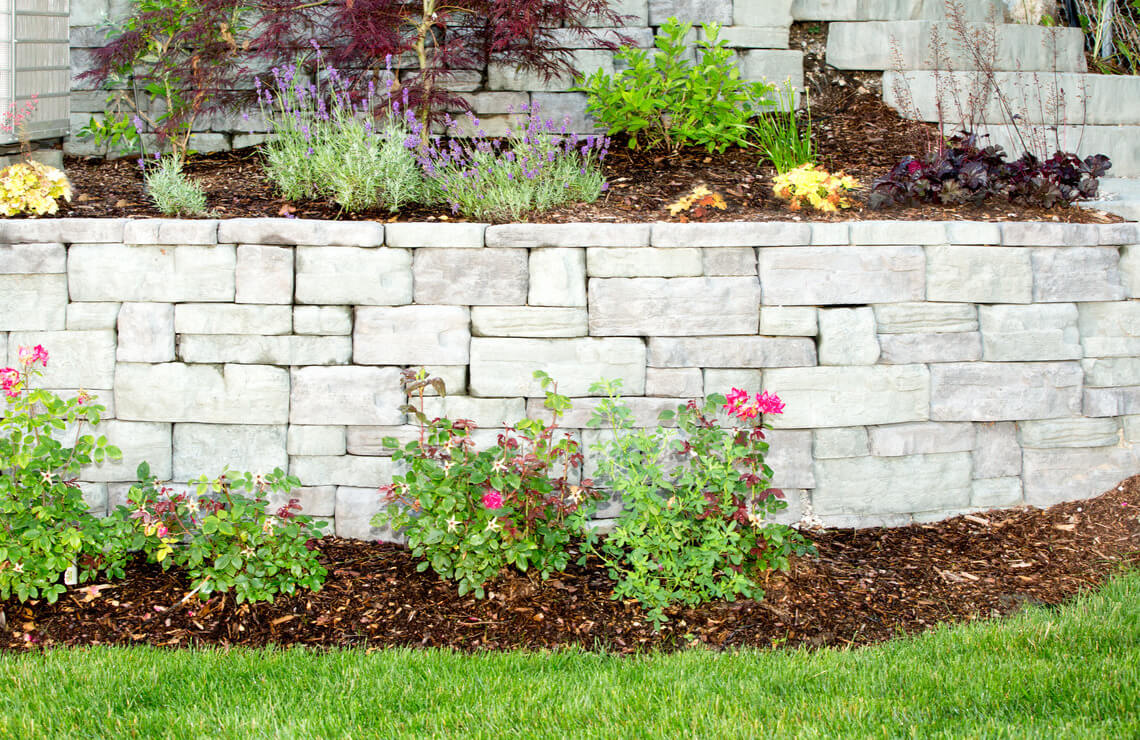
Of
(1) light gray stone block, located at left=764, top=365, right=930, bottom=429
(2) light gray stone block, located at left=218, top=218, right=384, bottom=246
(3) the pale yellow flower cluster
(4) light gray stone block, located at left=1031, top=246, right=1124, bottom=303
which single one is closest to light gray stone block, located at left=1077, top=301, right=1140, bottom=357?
(4) light gray stone block, located at left=1031, top=246, right=1124, bottom=303

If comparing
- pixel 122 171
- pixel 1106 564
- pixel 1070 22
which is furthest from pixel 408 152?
pixel 1070 22

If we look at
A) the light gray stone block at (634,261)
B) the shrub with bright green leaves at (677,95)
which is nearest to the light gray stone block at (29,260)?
the light gray stone block at (634,261)

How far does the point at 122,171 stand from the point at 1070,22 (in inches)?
231

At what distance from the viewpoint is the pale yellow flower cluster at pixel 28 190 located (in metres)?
4.22

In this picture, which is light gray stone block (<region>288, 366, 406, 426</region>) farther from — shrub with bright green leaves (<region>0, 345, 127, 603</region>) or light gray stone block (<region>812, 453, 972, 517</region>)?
light gray stone block (<region>812, 453, 972, 517</region>)

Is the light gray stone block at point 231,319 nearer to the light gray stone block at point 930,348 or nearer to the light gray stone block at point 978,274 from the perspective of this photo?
the light gray stone block at point 930,348

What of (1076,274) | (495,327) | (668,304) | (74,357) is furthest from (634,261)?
(74,357)

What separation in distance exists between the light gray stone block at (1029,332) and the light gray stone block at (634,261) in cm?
126

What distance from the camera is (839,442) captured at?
4066mm

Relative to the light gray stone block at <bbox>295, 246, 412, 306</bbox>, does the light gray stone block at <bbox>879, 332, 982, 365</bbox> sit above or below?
below

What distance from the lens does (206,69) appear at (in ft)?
16.6

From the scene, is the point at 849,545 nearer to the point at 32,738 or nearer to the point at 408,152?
the point at 408,152

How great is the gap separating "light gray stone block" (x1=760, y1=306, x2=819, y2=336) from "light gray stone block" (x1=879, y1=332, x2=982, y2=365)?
1.00 ft

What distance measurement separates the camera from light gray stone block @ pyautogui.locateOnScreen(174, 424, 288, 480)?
4.00m
